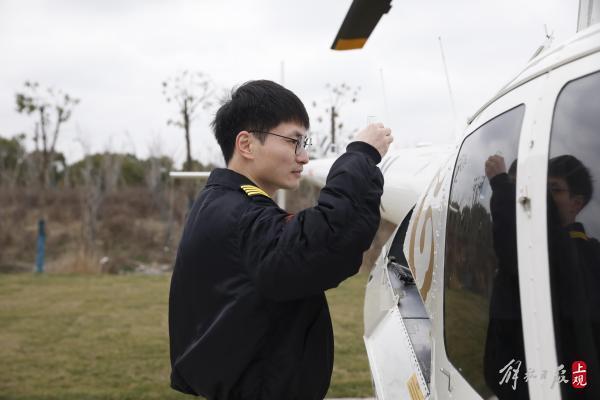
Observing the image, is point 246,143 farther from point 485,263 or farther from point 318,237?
point 485,263

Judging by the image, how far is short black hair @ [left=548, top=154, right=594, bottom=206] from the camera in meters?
1.22

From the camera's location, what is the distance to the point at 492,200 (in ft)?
5.07

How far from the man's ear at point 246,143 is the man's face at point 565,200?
862mm

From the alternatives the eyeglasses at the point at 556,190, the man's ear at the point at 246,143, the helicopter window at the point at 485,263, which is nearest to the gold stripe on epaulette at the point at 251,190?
the man's ear at the point at 246,143

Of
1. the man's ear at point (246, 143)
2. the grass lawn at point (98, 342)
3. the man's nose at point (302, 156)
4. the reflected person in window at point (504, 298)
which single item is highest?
the man's ear at point (246, 143)

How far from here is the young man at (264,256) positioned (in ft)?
4.56

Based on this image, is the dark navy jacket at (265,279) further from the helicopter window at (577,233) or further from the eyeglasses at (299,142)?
the helicopter window at (577,233)

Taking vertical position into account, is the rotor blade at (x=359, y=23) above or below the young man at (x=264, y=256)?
above

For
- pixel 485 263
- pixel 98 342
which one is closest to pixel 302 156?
pixel 485 263

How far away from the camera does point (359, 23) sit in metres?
2.78

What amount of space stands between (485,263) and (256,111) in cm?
81

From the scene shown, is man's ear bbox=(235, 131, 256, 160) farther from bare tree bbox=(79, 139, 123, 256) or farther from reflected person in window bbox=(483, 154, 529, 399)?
bare tree bbox=(79, 139, 123, 256)

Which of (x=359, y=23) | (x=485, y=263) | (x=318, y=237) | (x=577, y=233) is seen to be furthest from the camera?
(x=359, y=23)

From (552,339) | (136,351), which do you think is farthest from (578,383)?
(136,351)
